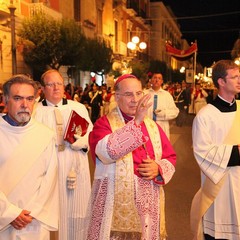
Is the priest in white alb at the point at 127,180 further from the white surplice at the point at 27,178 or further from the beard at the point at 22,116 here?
the beard at the point at 22,116

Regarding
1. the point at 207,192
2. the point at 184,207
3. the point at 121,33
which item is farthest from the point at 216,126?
the point at 121,33

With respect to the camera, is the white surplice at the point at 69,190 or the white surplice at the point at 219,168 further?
the white surplice at the point at 69,190

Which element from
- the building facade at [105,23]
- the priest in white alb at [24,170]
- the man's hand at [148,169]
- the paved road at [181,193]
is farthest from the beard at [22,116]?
the building facade at [105,23]

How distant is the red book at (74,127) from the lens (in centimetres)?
Answer: 452

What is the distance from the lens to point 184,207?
6.64 m

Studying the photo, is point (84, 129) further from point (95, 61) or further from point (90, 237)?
point (95, 61)

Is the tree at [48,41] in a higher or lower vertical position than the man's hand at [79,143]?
higher

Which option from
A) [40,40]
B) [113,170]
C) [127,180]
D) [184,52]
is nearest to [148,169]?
[127,180]

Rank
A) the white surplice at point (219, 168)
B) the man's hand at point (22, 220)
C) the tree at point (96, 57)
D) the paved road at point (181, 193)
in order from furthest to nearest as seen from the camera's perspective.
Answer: the tree at point (96, 57)
the paved road at point (181, 193)
the white surplice at point (219, 168)
the man's hand at point (22, 220)

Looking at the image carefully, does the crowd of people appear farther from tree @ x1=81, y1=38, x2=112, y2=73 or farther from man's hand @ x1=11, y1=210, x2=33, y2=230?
tree @ x1=81, y1=38, x2=112, y2=73

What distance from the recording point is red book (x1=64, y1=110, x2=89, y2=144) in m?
4.52

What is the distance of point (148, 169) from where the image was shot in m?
3.07

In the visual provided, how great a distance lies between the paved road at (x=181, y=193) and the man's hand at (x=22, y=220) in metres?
2.74

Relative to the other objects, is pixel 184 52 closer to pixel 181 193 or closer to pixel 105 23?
pixel 105 23
